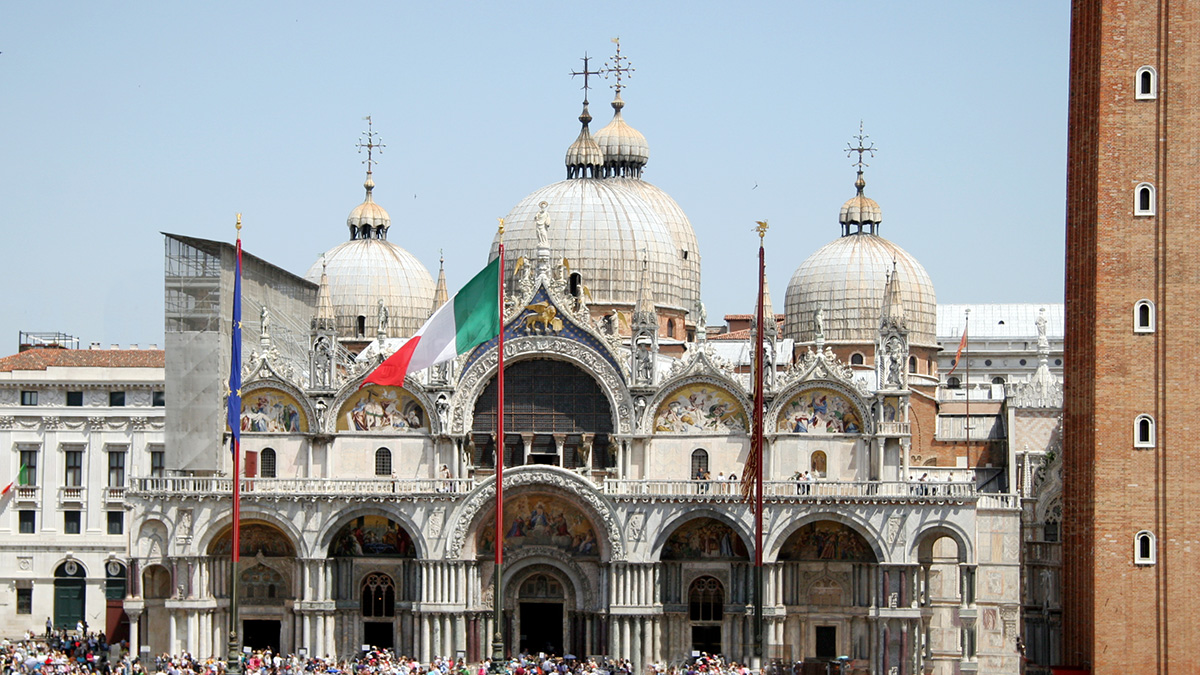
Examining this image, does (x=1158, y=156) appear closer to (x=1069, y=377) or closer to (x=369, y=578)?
(x=1069, y=377)

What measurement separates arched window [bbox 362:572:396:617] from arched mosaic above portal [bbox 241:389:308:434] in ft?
21.4

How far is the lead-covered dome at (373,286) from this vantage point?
103188mm

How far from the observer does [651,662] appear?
78.6 metres

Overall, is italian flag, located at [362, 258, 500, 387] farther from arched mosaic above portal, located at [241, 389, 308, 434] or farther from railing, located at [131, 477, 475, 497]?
arched mosaic above portal, located at [241, 389, 308, 434]

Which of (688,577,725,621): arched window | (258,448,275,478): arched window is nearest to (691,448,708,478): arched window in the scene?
(688,577,725,621): arched window

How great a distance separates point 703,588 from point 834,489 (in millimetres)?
6483

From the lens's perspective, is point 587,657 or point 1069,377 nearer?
point 1069,377

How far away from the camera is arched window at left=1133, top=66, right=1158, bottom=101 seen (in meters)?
65.4

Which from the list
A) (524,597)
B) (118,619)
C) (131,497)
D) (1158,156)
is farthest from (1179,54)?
(118,619)

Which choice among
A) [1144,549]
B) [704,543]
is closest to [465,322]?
[704,543]

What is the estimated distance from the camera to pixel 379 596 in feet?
270

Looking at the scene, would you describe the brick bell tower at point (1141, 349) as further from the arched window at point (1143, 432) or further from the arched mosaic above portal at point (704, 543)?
the arched mosaic above portal at point (704, 543)

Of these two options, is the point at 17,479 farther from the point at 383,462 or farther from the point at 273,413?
the point at 383,462

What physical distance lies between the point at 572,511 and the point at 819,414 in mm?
9916
